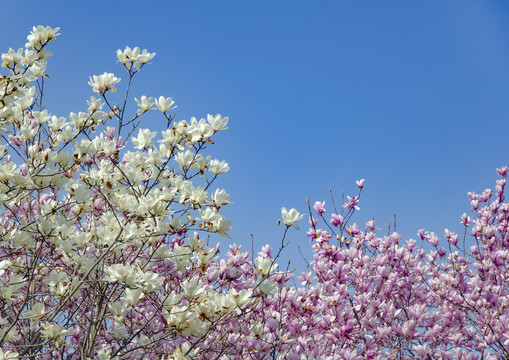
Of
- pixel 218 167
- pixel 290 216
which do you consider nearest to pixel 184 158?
pixel 218 167

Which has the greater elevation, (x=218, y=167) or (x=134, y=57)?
(x=134, y=57)

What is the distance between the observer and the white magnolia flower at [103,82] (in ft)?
11.6

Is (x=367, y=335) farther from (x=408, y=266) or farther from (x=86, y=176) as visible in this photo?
(x=86, y=176)

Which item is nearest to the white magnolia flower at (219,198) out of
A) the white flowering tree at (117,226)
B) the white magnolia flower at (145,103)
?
the white flowering tree at (117,226)

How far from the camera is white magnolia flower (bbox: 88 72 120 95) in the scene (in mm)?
3539

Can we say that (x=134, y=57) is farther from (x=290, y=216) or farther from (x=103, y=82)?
(x=290, y=216)

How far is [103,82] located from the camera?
3557 millimetres

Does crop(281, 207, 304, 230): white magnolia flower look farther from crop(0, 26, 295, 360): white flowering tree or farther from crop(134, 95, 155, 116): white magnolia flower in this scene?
crop(134, 95, 155, 116): white magnolia flower

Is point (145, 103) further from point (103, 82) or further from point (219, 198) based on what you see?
point (219, 198)

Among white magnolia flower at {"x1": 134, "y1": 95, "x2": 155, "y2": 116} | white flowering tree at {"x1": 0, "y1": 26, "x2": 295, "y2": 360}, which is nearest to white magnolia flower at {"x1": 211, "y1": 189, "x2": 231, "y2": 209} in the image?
white flowering tree at {"x1": 0, "y1": 26, "x2": 295, "y2": 360}

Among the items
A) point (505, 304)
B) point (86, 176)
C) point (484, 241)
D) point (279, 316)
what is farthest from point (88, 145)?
point (484, 241)

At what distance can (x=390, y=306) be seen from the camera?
193 inches

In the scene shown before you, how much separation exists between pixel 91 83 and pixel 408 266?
13.5 ft

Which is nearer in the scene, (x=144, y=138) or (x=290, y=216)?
(x=290, y=216)
